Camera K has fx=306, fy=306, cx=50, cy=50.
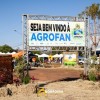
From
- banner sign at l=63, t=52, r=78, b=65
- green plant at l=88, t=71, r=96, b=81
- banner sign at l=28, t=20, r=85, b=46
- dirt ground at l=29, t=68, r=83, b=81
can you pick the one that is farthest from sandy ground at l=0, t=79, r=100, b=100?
banner sign at l=63, t=52, r=78, b=65

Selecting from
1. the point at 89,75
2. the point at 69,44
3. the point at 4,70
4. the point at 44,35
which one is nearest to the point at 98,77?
the point at 89,75

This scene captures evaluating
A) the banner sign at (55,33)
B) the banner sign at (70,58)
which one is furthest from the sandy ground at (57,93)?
the banner sign at (70,58)

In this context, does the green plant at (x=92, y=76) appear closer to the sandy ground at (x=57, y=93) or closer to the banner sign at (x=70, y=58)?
the sandy ground at (x=57, y=93)

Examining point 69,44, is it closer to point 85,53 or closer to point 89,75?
point 85,53

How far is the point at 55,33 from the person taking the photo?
23500mm

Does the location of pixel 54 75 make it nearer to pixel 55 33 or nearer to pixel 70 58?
pixel 55 33

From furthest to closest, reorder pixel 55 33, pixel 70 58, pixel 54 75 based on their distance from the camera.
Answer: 1. pixel 70 58
2. pixel 54 75
3. pixel 55 33

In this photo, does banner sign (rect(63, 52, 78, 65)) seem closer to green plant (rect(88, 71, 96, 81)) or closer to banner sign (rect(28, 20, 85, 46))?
banner sign (rect(28, 20, 85, 46))

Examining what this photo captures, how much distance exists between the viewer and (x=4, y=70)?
20.3 metres

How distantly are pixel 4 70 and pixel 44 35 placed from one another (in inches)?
183

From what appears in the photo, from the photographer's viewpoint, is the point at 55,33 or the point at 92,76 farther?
the point at 55,33

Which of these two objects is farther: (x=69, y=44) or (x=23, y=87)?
(x=69, y=44)

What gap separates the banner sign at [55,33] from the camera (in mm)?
23031

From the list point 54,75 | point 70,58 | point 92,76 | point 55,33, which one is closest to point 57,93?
point 92,76
